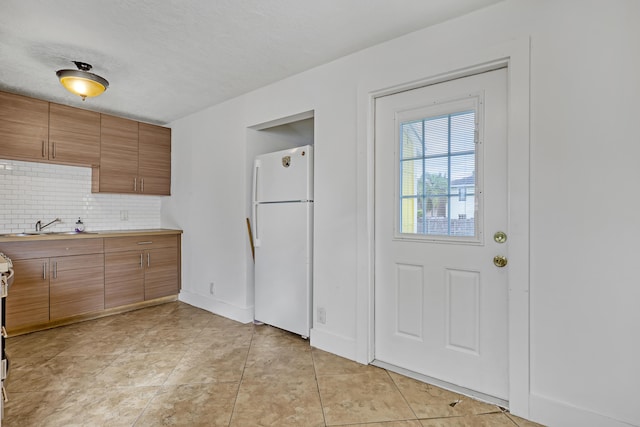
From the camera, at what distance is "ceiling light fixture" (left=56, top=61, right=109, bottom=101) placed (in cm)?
253

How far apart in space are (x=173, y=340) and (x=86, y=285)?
1367 millimetres

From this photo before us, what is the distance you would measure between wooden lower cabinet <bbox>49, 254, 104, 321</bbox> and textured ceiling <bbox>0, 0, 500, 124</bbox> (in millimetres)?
1804

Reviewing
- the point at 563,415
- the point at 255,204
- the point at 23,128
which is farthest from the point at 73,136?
the point at 563,415

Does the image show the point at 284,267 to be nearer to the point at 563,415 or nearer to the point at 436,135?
the point at 436,135

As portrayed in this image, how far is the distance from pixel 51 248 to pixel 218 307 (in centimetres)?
177

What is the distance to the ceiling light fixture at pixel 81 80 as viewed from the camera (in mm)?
2531

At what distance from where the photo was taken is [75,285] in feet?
10.9

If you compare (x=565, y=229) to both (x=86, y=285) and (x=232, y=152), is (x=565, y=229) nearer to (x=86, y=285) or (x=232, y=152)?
(x=232, y=152)

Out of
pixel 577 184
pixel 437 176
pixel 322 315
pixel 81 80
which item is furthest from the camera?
pixel 322 315

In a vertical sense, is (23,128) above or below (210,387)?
above

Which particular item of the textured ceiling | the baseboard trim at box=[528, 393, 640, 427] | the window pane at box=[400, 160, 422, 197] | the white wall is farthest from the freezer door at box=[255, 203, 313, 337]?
the baseboard trim at box=[528, 393, 640, 427]

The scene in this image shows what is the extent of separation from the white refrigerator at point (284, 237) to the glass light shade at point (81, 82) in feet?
4.83

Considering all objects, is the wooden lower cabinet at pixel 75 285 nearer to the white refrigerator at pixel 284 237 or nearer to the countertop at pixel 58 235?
the countertop at pixel 58 235

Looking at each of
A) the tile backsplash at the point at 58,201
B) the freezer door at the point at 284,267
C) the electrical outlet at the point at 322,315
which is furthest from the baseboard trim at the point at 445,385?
the tile backsplash at the point at 58,201
